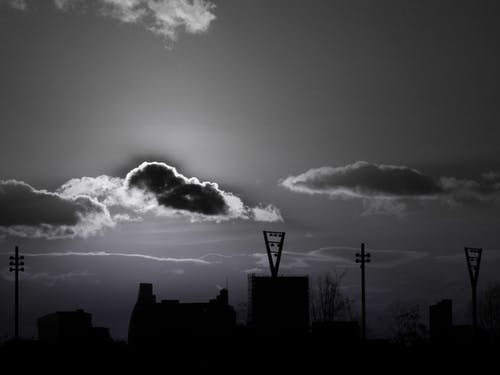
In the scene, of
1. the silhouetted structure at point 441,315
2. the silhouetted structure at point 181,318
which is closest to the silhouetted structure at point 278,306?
the silhouetted structure at point 181,318

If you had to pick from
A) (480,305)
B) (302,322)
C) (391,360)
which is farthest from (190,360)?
(480,305)

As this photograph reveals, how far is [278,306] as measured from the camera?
123 metres

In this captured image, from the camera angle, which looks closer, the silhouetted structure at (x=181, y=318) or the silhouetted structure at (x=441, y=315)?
the silhouetted structure at (x=181, y=318)

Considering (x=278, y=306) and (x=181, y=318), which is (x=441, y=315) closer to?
(x=278, y=306)

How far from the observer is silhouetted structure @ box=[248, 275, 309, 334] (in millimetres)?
120312

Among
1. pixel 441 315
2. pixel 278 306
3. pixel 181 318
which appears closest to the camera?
pixel 278 306

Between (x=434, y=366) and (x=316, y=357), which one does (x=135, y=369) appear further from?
(x=434, y=366)

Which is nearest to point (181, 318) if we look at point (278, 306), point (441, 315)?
point (278, 306)

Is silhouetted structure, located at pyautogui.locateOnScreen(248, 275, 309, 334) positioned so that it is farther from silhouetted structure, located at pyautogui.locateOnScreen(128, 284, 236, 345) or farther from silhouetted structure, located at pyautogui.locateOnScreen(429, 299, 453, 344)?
silhouetted structure, located at pyautogui.locateOnScreen(429, 299, 453, 344)

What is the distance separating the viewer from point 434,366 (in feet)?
222

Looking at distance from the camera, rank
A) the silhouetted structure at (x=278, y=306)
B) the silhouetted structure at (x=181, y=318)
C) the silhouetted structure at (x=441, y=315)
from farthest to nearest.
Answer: the silhouetted structure at (x=441, y=315) < the silhouetted structure at (x=181, y=318) < the silhouetted structure at (x=278, y=306)

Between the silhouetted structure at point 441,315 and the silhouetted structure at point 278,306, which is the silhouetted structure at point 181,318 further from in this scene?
the silhouetted structure at point 441,315

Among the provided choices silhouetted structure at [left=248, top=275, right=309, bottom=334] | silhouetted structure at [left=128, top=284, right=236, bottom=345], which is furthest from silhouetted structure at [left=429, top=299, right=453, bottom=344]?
silhouetted structure at [left=128, top=284, right=236, bottom=345]

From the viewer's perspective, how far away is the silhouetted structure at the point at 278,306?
A: 120312 mm
